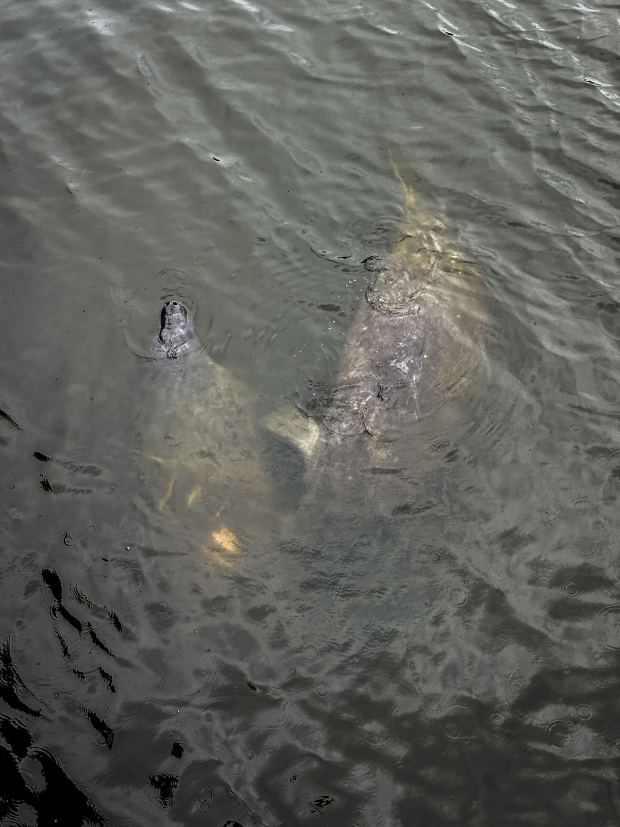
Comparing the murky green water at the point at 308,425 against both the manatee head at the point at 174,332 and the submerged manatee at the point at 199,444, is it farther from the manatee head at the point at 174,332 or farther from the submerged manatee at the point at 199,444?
the manatee head at the point at 174,332

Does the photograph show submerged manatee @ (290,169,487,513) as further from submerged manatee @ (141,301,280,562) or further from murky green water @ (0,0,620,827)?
submerged manatee @ (141,301,280,562)

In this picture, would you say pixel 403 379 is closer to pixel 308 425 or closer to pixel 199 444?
pixel 308 425

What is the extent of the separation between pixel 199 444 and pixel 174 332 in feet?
3.49

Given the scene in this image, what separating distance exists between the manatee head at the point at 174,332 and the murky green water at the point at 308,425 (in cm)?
17

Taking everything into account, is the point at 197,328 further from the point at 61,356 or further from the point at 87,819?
the point at 87,819

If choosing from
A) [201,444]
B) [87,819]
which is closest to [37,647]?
[87,819]

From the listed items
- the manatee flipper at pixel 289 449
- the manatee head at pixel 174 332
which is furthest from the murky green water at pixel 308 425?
the manatee head at pixel 174 332

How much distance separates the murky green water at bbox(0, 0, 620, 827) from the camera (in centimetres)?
429

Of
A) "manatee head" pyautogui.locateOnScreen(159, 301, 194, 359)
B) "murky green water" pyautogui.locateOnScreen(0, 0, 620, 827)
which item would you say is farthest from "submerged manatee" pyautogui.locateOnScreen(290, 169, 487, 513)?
"manatee head" pyautogui.locateOnScreen(159, 301, 194, 359)

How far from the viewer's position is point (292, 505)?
5.39 m

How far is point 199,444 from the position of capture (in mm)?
5695

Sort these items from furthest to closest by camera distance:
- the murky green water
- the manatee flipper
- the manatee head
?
1. the manatee head
2. the manatee flipper
3. the murky green water

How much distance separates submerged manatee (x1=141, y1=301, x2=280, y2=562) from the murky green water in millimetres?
26

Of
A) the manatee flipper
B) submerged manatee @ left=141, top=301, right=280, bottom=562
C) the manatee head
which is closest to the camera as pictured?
submerged manatee @ left=141, top=301, right=280, bottom=562
